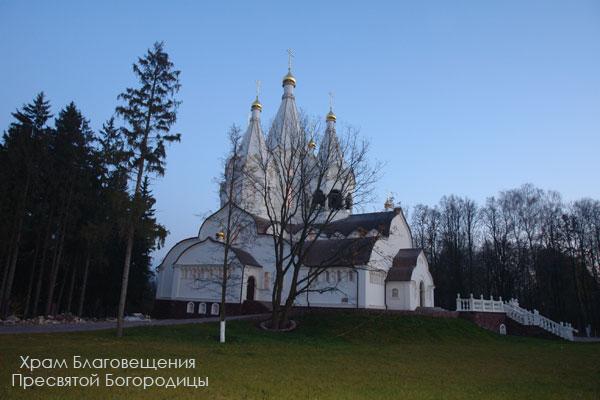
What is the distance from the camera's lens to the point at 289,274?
100ft

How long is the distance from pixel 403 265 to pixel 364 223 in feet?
14.6

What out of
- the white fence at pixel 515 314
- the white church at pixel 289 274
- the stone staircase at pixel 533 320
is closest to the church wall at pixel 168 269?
the white church at pixel 289 274

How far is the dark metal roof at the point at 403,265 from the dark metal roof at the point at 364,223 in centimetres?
230

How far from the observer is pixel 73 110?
102 feet

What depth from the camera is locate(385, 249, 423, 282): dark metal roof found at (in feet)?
96.3

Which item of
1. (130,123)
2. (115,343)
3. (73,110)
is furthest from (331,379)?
(73,110)

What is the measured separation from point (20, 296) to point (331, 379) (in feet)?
97.2

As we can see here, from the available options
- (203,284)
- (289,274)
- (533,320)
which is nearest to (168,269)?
(203,284)

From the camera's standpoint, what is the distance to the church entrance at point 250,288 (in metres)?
29.9

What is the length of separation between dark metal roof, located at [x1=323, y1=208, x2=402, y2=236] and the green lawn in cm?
1112

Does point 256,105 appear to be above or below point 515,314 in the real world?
above

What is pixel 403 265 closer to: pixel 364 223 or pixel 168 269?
pixel 364 223

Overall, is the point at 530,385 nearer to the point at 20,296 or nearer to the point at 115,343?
the point at 115,343

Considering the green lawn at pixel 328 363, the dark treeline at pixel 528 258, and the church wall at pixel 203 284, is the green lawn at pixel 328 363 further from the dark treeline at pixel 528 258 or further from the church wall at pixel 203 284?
the dark treeline at pixel 528 258
